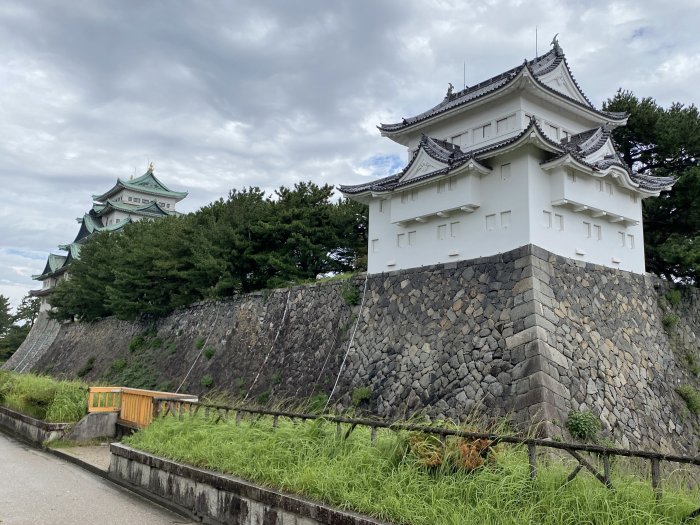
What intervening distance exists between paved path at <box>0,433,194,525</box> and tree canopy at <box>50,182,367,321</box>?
12488 mm

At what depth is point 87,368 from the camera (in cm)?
2930

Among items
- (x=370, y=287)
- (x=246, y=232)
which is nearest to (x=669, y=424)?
(x=370, y=287)

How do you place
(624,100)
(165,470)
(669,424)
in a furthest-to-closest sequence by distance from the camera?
(624,100), (669,424), (165,470)

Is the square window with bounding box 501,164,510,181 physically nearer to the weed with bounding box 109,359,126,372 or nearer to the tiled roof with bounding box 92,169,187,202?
the weed with bounding box 109,359,126,372

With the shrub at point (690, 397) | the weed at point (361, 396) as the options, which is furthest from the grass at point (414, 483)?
the shrub at point (690, 397)

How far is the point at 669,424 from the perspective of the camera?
12648mm

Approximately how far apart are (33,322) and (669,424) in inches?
2180

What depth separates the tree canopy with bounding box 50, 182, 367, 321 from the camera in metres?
21.9

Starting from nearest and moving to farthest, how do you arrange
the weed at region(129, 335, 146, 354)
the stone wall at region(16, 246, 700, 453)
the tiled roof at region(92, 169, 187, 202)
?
the stone wall at region(16, 246, 700, 453) < the weed at region(129, 335, 146, 354) < the tiled roof at region(92, 169, 187, 202)

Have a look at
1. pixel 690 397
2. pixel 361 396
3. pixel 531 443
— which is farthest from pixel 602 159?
pixel 531 443

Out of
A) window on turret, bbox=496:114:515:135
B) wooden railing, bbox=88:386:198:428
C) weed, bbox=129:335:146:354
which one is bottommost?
wooden railing, bbox=88:386:198:428

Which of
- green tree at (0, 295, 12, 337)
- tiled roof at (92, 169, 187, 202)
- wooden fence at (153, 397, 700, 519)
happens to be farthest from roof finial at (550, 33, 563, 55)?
green tree at (0, 295, 12, 337)

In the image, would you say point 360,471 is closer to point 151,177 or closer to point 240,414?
point 240,414

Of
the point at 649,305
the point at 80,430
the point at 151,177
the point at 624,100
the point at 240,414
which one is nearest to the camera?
the point at 240,414
